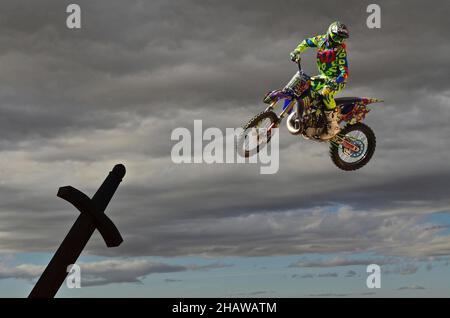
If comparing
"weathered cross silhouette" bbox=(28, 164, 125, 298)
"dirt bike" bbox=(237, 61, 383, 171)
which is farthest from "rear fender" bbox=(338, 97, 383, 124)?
"weathered cross silhouette" bbox=(28, 164, 125, 298)

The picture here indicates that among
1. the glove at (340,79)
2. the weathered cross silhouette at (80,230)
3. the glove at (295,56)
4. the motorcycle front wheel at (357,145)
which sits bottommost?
the weathered cross silhouette at (80,230)

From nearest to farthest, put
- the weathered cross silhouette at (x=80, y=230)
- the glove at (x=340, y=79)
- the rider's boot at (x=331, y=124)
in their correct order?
1. the weathered cross silhouette at (x=80, y=230)
2. the glove at (x=340, y=79)
3. the rider's boot at (x=331, y=124)

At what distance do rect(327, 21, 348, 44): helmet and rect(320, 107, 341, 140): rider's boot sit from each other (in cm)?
254

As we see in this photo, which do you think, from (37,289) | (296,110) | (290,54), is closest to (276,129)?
(296,110)

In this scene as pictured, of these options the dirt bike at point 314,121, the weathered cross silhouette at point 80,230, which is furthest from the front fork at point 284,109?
the weathered cross silhouette at point 80,230

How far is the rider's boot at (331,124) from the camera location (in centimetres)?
2125

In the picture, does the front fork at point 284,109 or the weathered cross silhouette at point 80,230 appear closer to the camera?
the weathered cross silhouette at point 80,230

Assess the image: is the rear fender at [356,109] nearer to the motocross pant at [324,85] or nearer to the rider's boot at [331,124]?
the rider's boot at [331,124]

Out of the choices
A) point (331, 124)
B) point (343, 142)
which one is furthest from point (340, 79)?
point (343, 142)

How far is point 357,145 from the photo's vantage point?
22.5 meters

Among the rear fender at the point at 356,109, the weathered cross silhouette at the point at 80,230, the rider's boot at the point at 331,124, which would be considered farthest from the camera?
the rear fender at the point at 356,109

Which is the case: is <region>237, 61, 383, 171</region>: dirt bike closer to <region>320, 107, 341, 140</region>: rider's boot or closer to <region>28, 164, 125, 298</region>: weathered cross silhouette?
<region>320, 107, 341, 140</region>: rider's boot
